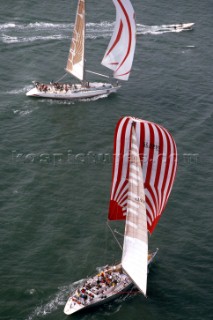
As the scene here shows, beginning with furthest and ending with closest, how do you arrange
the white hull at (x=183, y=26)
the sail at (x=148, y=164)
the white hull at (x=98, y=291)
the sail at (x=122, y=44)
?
1. the white hull at (x=183, y=26)
2. the sail at (x=122, y=44)
3. the white hull at (x=98, y=291)
4. the sail at (x=148, y=164)

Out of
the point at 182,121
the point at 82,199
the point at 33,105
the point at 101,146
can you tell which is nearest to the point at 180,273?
the point at 82,199

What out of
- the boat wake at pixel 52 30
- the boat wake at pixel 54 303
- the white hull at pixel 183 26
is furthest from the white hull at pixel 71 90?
the boat wake at pixel 54 303

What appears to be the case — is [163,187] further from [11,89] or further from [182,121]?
[11,89]

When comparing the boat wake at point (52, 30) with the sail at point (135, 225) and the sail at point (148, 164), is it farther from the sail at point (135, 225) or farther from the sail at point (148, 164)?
the sail at point (135, 225)

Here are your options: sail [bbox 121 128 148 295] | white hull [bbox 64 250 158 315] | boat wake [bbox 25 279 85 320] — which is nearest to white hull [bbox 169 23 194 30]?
sail [bbox 121 128 148 295]

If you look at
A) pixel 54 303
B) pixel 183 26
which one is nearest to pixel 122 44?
pixel 183 26

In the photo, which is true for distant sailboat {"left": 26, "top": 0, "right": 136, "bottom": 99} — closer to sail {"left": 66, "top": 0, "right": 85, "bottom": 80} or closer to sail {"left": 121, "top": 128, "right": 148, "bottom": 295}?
sail {"left": 66, "top": 0, "right": 85, "bottom": 80}

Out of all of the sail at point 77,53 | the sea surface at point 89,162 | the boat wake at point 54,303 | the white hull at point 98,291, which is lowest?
the boat wake at point 54,303
